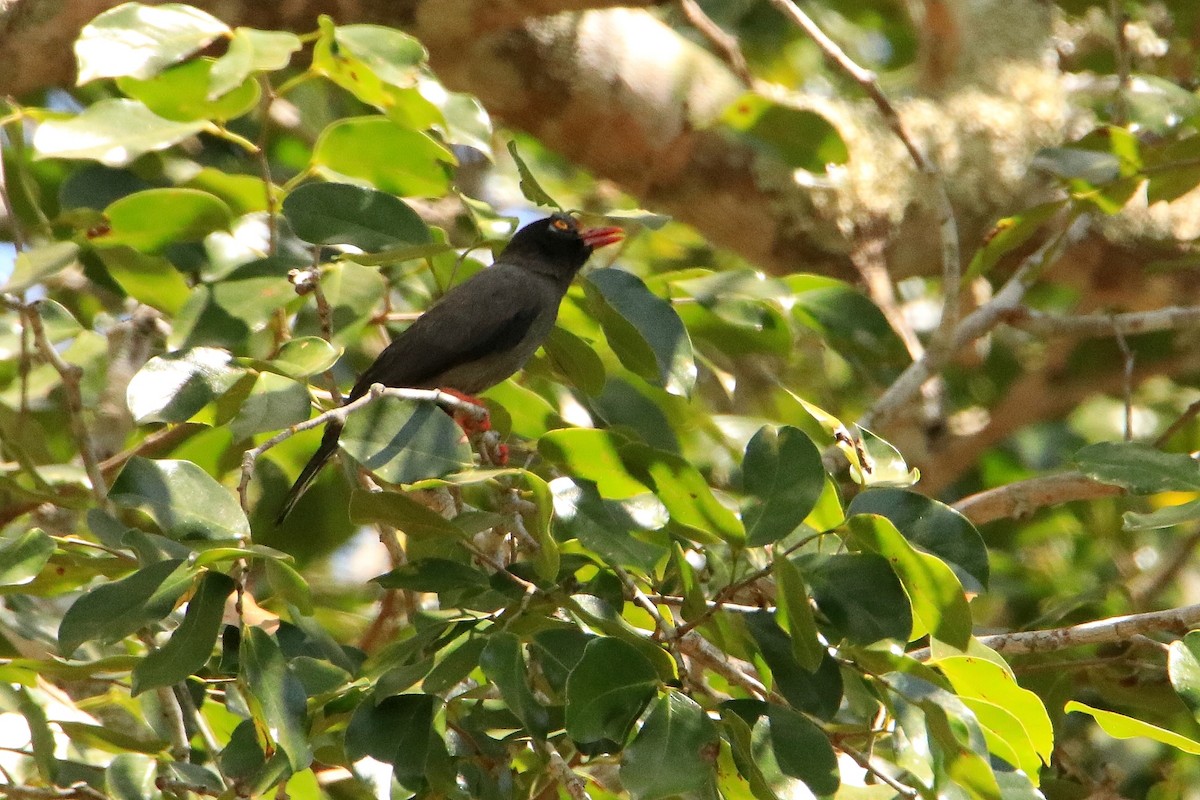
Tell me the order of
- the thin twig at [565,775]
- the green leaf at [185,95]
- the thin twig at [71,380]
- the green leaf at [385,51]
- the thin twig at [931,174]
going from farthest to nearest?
1. the thin twig at [931,174]
2. the green leaf at [185,95]
3. the green leaf at [385,51]
4. the thin twig at [71,380]
5. the thin twig at [565,775]

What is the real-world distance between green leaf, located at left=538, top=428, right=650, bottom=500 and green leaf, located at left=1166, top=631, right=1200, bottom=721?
3.04 feet

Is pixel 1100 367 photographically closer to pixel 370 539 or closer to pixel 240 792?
pixel 370 539

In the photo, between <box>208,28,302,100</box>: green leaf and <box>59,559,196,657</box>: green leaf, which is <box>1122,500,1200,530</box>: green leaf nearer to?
<box>59,559,196,657</box>: green leaf

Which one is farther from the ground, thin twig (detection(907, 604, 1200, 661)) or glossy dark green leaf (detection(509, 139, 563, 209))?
glossy dark green leaf (detection(509, 139, 563, 209))

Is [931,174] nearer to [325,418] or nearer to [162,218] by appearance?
[162,218]

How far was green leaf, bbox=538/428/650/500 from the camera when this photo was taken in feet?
7.70

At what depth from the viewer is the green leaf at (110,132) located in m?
2.99

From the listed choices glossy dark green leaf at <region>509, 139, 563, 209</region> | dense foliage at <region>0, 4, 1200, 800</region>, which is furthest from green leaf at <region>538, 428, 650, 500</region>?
glossy dark green leaf at <region>509, 139, 563, 209</region>

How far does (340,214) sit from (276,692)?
122 centimetres

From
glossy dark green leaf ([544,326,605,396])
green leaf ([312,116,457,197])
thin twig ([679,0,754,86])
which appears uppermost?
green leaf ([312,116,457,197])

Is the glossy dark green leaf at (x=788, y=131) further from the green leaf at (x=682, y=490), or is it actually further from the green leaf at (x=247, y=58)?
the green leaf at (x=682, y=490)

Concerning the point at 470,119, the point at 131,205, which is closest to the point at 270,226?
the point at 131,205

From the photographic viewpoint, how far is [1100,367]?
597 centimetres

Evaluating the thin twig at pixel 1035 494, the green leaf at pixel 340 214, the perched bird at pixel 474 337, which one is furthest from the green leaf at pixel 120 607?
the thin twig at pixel 1035 494
